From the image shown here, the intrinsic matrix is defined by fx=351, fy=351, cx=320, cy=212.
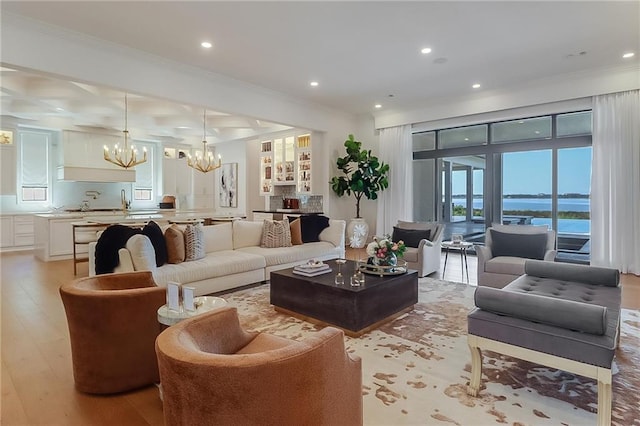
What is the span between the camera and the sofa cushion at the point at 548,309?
1.90 meters

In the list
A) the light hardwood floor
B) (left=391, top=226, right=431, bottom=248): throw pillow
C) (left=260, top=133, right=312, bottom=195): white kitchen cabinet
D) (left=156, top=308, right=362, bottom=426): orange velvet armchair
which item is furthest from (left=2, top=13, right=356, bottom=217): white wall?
(left=156, top=308, right=362, bottom=426): orange velvet armchair

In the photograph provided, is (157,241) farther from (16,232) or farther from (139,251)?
(16,232)

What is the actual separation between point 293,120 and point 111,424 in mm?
6022

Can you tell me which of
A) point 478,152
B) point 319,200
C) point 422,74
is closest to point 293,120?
point 319,200

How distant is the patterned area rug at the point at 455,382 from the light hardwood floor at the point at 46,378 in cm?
132

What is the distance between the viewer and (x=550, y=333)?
1979mm

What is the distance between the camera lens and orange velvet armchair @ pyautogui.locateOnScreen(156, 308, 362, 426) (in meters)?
1.16

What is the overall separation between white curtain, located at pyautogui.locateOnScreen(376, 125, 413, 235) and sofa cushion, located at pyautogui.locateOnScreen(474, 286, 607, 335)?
569 centimetres

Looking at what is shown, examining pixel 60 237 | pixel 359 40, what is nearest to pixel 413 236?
pixel 359 40

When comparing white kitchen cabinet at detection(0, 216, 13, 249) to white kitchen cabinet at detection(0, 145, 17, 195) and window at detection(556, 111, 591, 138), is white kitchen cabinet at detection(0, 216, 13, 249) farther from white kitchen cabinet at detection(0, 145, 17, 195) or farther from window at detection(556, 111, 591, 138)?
window at detection(556, 111, 591, 138)

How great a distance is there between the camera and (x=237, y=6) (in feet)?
11.9

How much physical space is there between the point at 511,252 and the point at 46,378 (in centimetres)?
499

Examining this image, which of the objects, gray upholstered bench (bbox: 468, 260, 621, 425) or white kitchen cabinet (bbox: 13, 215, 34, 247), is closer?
gray upholstered bench (bbox: 468, 260, 621, 425)

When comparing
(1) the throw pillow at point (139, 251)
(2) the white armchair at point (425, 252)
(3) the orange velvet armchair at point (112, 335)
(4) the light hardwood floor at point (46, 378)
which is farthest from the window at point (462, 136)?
(3) the orange velvet armchair at point (112, 335)
